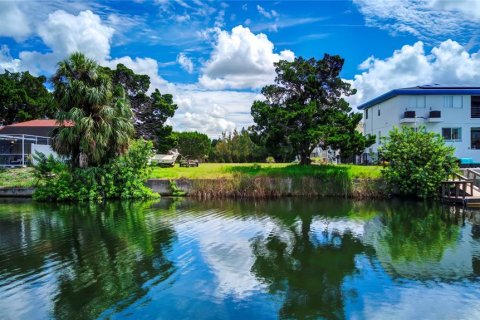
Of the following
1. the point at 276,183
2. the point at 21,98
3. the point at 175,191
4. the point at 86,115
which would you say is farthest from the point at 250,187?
the point at 21,98

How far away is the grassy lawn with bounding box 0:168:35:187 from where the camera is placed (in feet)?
91.3

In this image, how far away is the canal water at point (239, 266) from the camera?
314 inches

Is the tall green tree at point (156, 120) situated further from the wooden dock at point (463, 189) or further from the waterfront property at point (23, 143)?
the wooden dock at point (463, 189)

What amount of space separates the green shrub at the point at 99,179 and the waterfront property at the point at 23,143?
3833 mm

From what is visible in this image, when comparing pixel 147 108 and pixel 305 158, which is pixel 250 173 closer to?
pixel 305 158

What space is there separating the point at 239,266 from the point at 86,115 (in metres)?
17.7

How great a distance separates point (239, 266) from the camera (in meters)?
10.8

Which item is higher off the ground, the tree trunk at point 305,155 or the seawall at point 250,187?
the tree trunk at point 305,155

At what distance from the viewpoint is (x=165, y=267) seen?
10680mm

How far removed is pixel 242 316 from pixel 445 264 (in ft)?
22.1

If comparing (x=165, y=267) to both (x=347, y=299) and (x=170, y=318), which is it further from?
(x=347, y=299)

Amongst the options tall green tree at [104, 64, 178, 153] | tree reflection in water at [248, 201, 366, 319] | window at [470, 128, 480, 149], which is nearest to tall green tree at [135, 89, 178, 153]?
tall green tree at [104, 64, 178, 153]

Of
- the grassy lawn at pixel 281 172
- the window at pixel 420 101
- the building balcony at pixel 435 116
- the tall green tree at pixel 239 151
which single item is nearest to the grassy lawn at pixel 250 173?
the grassy lawn at pixel 281 172

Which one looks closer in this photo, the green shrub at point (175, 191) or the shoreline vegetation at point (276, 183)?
the shoreline vegetation at point (276, 183)
